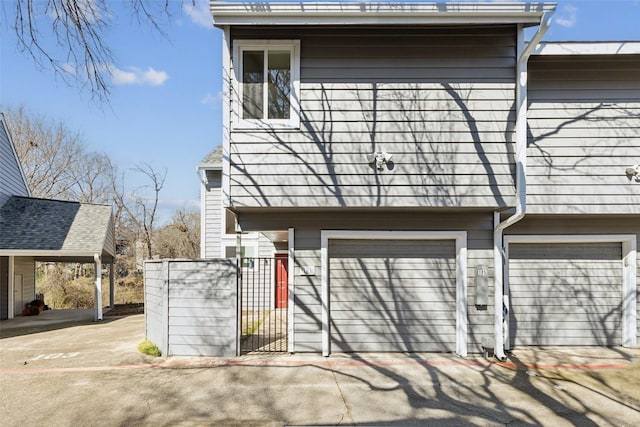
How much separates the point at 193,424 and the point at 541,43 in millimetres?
7870

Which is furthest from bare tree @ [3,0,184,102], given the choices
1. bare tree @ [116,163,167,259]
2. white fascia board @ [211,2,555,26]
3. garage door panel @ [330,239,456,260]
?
bare tree @ [116,163,167,259]

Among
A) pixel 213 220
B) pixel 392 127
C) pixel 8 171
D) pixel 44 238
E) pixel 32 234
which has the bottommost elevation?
pixel 44 238

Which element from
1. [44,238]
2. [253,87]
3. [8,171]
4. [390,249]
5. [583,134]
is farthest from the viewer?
[8,171]

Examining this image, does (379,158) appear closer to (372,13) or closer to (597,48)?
(372,13)

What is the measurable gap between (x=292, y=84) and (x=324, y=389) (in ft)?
15.7

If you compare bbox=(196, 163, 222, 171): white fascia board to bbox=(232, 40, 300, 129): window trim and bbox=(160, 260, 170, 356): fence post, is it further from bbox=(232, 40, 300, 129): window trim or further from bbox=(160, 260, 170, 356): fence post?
bbox=(232, 40, 300, 129): window trim

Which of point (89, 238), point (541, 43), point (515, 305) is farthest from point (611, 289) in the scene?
point (89, 238)

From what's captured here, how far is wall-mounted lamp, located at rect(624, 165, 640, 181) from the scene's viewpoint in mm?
6453

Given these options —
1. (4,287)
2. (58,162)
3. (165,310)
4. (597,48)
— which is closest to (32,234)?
(4,287)

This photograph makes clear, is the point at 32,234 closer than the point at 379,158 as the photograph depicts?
No

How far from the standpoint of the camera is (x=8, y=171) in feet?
43.8

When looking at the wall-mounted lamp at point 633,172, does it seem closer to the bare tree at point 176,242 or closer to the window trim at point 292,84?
the window trim at point 292,84

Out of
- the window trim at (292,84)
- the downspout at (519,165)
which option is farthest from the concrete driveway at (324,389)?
the window trim at (292,84)

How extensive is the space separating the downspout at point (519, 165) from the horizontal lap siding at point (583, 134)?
738mm
